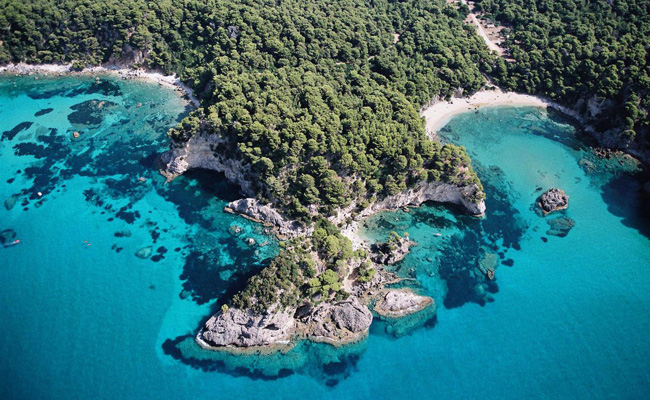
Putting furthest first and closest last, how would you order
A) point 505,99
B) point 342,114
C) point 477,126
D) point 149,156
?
point 505,99
point 477,126
point 149,156
point 342,114

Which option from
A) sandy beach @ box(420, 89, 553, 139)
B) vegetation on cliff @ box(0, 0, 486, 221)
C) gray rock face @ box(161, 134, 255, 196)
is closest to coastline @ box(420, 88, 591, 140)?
sandy beach @ box(420, 89, 553, 139)

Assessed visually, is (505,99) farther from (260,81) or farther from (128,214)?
(128,214)

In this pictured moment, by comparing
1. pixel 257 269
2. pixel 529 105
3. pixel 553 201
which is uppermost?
pixel 529 105

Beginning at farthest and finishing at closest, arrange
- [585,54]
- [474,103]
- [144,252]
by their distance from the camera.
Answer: [474,103] < [585,54] < [144,252]

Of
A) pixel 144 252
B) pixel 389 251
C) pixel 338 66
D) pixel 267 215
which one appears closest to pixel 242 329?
pixel 267 215

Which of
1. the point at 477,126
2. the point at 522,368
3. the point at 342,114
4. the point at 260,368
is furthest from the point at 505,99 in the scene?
the point at 260,368

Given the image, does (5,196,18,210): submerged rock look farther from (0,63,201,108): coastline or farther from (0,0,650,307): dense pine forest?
(0,63,201,108): coastline

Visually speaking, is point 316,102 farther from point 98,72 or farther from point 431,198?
point 98,72
